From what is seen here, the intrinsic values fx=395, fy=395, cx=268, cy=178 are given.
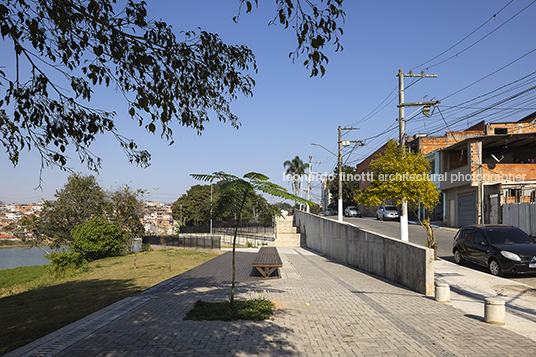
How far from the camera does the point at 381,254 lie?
1385 centimetres

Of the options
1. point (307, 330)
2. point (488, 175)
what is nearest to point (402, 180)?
point (307, 330)

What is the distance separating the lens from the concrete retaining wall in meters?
10.1

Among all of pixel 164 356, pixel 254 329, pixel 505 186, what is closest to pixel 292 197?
pixel 254 329

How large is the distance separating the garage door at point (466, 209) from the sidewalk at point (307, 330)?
72.5ft

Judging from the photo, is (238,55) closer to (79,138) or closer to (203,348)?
(79,138)

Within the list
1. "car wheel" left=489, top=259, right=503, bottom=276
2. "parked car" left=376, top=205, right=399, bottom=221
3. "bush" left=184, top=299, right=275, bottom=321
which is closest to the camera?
"bush" left=184, top=299, right=275, bottom=321

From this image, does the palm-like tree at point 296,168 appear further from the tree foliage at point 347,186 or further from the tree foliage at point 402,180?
the tree foliage at point 402,180

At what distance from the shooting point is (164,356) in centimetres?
499

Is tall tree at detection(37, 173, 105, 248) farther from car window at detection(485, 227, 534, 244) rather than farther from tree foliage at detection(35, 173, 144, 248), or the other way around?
car window at detection(485, 227, 534, 244)

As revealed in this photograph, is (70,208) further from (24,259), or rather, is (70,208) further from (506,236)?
(506,236)

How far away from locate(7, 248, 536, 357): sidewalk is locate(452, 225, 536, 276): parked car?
2708 millimetres

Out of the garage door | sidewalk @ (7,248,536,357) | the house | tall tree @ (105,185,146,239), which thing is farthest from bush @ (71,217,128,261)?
the garage door

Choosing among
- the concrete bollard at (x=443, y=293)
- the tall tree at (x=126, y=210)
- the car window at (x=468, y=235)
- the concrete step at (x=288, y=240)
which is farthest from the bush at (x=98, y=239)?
the concrete bollard at (x=443, y=293)

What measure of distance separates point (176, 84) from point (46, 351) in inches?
169
